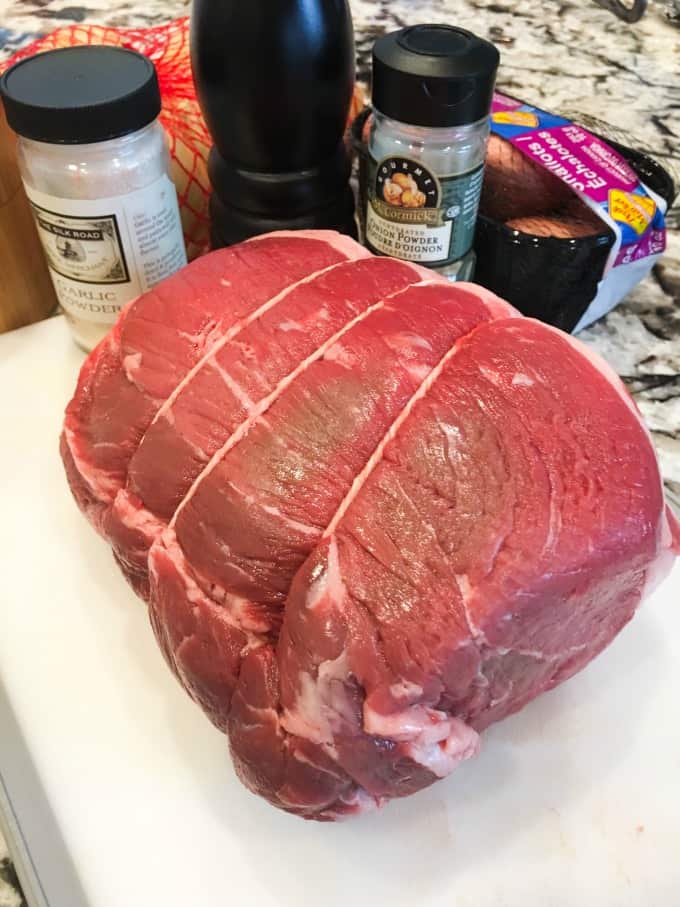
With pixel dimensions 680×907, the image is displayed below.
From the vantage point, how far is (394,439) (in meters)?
0.65

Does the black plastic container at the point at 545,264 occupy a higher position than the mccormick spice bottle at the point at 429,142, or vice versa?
the mccormick spice bottle at the point at 429,142

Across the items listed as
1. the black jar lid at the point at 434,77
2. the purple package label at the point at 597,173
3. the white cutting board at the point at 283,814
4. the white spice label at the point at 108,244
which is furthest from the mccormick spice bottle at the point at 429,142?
the white cutting board at the point at 283,814

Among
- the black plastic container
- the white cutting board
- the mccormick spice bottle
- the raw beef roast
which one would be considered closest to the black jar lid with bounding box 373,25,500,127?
the mccormick spice bottle

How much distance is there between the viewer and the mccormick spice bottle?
85 centimetres

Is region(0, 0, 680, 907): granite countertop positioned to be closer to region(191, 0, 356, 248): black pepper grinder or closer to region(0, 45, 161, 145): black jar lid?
region(191, 0, 356, 248): black pepper grinder

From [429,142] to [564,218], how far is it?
0.25 meters

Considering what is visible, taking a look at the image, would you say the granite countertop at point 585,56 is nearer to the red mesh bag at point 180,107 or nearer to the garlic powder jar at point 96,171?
the red mesh bag at point 180,107

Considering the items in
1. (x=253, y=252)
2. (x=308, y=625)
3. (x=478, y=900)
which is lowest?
(x=478, y=900)

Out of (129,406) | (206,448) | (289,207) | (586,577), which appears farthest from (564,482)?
(289,207)

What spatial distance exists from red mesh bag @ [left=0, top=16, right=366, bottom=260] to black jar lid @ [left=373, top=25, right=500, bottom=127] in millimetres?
359

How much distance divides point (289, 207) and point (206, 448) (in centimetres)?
48

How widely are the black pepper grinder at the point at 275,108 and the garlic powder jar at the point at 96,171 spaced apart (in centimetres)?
8

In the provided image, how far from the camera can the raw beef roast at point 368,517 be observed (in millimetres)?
599

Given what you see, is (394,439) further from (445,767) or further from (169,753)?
(169,753)
